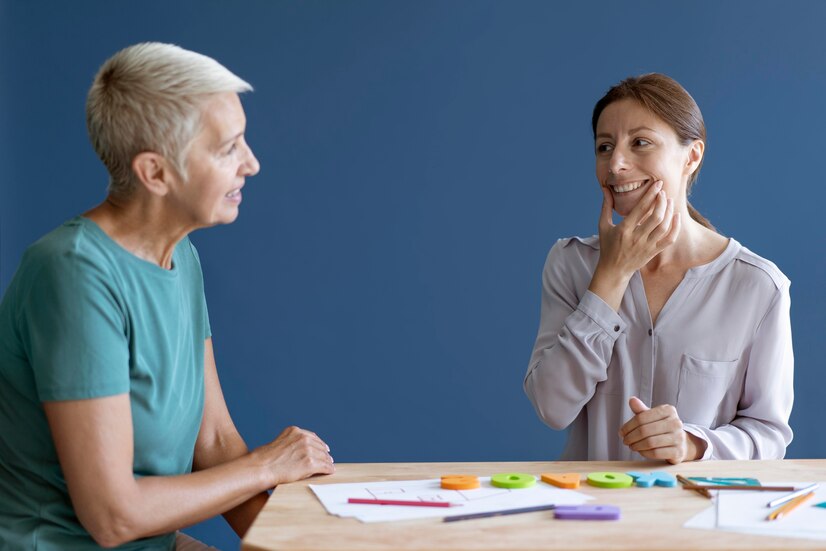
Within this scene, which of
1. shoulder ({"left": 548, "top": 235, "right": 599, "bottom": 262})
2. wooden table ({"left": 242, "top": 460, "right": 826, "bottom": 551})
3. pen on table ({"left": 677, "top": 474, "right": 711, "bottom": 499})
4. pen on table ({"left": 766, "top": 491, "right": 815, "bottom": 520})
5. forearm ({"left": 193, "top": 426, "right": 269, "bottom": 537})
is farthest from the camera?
shoulder ({"left": 548, "top": 235, "right": 599, "bottom": 262})

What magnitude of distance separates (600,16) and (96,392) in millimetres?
2218

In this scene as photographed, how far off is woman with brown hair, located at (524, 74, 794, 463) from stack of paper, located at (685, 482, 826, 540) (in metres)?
0.37

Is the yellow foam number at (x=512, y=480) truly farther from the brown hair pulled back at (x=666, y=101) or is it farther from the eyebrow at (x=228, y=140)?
the brown hair pulled back at (x=666, y=101)

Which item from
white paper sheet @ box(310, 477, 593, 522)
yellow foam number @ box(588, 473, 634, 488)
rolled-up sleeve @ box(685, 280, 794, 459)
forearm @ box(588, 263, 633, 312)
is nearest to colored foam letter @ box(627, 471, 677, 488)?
yellow foam number @ box(588, 473, 634, 488)

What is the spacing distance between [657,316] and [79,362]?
112cm

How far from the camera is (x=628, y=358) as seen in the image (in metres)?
1.86

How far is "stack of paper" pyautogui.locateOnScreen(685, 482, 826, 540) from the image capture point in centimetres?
117

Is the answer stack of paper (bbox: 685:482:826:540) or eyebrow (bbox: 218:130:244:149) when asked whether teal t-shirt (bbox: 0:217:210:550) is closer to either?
eyebrow (bbox: 218:130:244:149)

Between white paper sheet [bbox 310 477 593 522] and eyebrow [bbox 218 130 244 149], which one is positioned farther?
eyebrow [bbox 218 130 244 149]

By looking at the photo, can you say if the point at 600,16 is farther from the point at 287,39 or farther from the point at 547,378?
the point at 547,378

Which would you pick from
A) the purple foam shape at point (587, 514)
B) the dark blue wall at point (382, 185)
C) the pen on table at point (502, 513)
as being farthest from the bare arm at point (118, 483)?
the dark blue wall at point (382, 185)

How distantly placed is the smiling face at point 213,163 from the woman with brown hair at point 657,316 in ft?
2.38

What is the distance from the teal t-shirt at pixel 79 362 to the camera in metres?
1.28

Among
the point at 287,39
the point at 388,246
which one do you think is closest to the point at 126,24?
the point at 287,39
